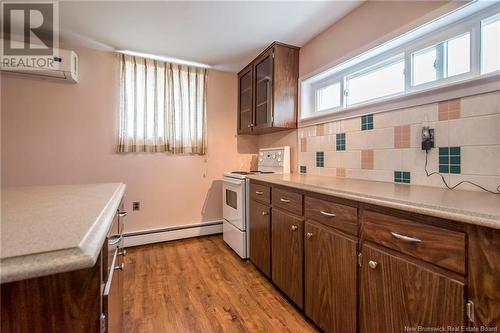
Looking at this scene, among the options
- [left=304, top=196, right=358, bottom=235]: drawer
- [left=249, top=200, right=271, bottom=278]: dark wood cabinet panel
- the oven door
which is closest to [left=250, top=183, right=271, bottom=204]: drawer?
[left=249, top=200, right=271, bottom=278]: dark wood cabinet panel

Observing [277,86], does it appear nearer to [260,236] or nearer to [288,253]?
[260,236]

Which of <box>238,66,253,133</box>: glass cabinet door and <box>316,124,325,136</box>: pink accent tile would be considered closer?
<box>316,124,325,136</box>: pink accent tile

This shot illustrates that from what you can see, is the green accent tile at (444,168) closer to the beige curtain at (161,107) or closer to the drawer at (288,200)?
the drawer at (288,200)

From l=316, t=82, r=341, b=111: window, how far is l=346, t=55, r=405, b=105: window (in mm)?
146

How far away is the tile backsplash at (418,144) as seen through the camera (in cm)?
112

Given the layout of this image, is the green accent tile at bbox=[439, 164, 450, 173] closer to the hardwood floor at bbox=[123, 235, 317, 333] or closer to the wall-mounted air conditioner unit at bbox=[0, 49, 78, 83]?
the hardwood floor at bbox=[123, 235, 317, 333]

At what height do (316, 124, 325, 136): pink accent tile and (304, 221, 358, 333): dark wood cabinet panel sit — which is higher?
(316, 124, 325, 136): pink accent tile

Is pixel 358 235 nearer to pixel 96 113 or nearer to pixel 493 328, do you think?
pixel 493 328

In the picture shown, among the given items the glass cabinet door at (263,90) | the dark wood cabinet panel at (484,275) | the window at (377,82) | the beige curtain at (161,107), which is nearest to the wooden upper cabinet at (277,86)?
the glass cabinet door at (263,90)

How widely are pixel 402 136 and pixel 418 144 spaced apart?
0.36 ft

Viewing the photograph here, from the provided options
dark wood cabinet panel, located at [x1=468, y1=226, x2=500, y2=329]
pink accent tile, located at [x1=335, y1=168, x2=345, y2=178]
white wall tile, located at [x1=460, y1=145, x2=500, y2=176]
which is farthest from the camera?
pink accent tile, located at [x1=335, y1=168, x2=345, y2=178]

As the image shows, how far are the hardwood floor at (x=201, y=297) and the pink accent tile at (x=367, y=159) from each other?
1.15 meters

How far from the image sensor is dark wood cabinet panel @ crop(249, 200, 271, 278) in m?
1.93

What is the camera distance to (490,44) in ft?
3.90
